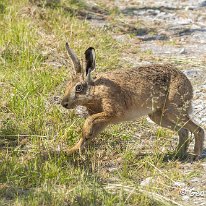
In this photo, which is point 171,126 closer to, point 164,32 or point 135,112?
point 135,112

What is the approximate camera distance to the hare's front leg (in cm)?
571

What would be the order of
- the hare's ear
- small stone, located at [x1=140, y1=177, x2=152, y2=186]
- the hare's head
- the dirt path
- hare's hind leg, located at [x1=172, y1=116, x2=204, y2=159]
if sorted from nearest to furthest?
small stone, located at [x1=140, y1=177, x2=152, y2=186] → the hare's head → the hare's ear → hare's hind leg, located at [x1=172, y1=116, x2=204, y2=159] → the dirt path

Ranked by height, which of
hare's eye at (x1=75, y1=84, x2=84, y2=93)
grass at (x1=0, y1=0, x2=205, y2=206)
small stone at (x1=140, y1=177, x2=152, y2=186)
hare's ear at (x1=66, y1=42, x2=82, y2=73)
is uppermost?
hare's ear at (x1=66, y1=42, x2=82, y2=73)

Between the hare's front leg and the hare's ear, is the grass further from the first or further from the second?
the hare's ear

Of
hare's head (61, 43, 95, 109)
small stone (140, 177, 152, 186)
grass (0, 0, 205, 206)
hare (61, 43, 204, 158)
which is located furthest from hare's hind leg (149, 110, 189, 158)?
small stone (140, 177, 152, 186)

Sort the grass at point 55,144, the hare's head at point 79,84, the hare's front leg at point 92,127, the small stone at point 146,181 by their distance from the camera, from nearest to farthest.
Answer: the grass at point 55,144 → the small stone at point 146,181 → the hare's front leg at point 92,127 → the hare's head at point 79,84

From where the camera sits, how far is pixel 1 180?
5070 mm

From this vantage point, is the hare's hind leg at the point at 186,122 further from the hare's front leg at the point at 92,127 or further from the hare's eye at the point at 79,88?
the hare's eye at the point at 79,88

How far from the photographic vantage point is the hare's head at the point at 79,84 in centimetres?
583

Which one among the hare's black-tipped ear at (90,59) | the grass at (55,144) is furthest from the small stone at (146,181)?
the hare's black-tipped ear at (90,59)

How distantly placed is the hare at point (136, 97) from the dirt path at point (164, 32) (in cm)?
77

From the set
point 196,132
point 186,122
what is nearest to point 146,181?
point 186,122

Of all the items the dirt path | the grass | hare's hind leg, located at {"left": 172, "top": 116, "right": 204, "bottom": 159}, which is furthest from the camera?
the dirt path

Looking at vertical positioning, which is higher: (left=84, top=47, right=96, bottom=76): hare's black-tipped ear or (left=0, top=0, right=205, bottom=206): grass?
(left=84, top=47, right=96, bottom=76): hare's black-tipped ear
